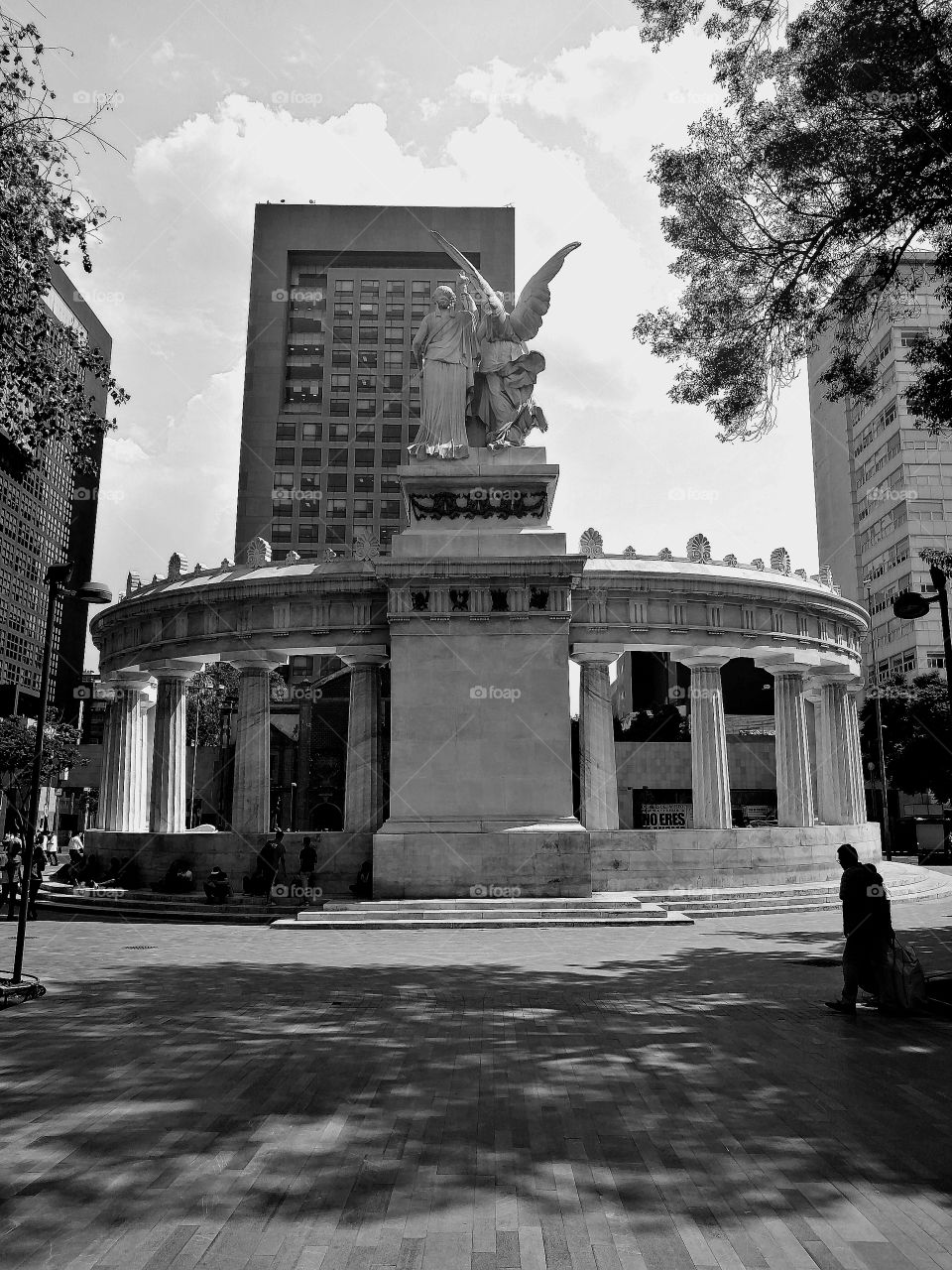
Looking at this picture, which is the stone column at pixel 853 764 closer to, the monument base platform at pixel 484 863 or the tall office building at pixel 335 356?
the monument base platform at pixel 484 863

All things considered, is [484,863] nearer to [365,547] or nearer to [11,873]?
[365,547]

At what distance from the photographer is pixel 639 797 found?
58.6m

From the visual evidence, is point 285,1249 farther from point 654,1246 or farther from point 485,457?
point 485,457


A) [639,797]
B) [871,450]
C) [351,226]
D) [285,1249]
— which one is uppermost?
[351,226]

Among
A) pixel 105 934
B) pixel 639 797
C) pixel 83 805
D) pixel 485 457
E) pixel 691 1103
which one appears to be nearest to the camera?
pixel 691 1103

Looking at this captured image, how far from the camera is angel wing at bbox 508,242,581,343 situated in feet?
103

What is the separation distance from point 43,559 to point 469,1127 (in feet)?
352

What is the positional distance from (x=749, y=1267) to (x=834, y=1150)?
2.37m

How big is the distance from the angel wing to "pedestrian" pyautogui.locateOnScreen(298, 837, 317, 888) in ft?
60.4

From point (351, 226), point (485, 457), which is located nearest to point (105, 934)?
point (485, 457)

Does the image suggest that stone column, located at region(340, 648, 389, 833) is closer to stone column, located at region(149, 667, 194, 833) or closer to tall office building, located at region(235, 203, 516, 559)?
stone column, located at region(149, 667, 194, 833)

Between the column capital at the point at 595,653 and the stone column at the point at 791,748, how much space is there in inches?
305

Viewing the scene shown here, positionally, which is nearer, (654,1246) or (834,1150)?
(654,1246)

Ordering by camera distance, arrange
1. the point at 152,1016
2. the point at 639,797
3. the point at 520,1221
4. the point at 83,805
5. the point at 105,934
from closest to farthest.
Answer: the point at 520,1221
the point at 152,1016
the point at 105,934
the point at 639,797
the point at 83,805
